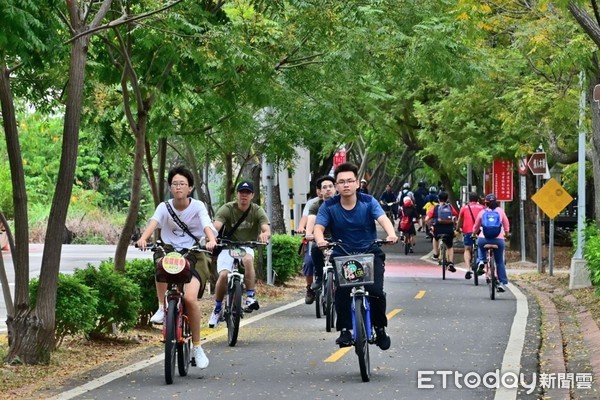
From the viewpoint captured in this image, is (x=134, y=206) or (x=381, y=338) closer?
(x=381, y=338)

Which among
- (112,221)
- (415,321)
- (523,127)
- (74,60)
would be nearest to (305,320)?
(415,321)

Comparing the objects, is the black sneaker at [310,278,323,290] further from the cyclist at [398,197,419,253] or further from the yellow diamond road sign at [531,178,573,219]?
the cyclist at [398,197,419,253]

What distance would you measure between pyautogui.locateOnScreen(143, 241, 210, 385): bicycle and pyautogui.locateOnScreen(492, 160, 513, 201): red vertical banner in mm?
27575

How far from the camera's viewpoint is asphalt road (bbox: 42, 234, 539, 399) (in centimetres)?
1060

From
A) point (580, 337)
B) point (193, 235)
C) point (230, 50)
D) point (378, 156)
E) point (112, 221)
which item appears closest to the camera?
point (193, 235)

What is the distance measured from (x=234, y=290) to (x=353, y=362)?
2073 millimetres

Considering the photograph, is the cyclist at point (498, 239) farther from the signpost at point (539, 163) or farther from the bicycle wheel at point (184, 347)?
the bicycle wheel at point (184, 347)

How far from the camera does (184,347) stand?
38.0 feet

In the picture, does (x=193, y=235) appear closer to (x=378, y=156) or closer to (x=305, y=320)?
(x=305, y=320)

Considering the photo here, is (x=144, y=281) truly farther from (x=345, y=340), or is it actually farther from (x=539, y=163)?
(x=539, y=163)

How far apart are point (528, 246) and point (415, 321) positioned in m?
22.3

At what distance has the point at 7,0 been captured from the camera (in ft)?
31.8

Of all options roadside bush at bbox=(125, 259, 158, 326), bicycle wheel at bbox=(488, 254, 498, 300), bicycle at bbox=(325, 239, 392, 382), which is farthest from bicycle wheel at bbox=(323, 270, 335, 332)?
bicycle wheel at bbox=(488, 254, 498, 300)

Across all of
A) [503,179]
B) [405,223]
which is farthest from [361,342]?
[405,223]
